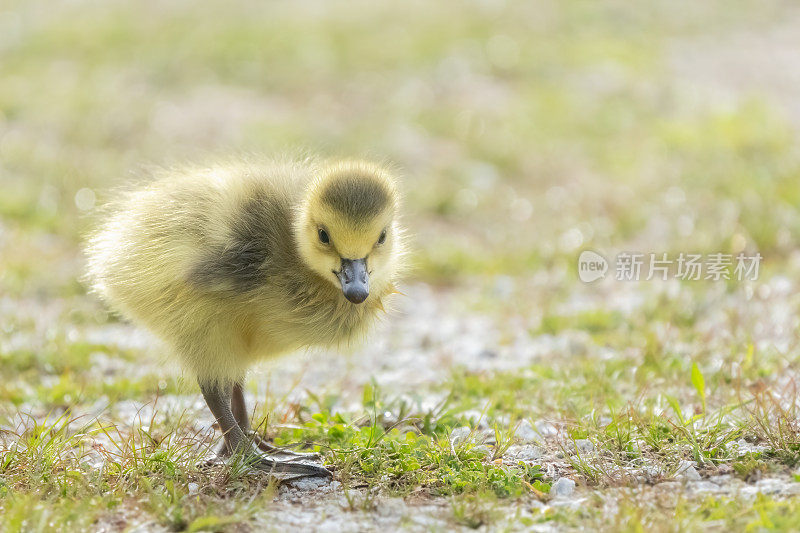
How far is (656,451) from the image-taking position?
12.9ft

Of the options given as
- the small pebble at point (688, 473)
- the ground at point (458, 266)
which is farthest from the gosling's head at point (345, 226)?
the small pebble at point (688, 473)

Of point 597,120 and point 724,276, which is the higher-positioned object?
point 597,120

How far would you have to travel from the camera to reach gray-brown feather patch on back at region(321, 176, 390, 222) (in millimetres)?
3684

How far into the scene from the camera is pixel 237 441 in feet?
13.0

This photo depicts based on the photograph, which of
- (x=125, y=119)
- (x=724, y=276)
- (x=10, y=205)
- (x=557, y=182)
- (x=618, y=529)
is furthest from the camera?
(x=125, y=119)

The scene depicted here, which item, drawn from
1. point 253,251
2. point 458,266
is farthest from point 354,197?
point 458,266

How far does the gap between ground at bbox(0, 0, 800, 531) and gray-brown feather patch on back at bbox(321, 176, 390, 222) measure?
2.77 feet

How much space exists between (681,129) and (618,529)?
7.77 m

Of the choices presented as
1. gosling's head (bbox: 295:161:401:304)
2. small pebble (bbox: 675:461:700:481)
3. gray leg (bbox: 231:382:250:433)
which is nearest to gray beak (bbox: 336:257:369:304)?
gosling's head (bbox: 295:161:401:304)

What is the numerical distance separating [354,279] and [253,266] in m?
0.44

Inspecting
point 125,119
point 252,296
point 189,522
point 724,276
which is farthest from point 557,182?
point 189,522

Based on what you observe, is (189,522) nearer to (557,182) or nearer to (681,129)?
(557,182)

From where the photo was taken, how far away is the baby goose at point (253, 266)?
373 centimetres

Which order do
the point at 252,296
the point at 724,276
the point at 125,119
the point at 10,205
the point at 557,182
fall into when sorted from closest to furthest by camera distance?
the point at 252,296
the point at 724,276
the point at 10,205
the point at 557,182
the point at 125,119
